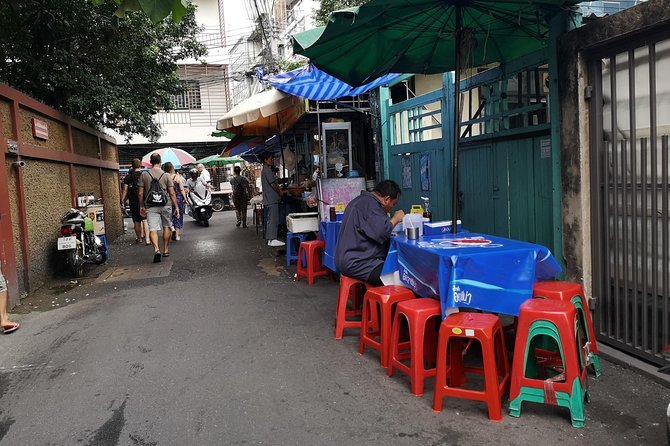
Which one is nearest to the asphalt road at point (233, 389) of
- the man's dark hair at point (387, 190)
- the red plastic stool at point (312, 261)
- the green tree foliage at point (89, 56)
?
the red plastic stool at point (312, 261)

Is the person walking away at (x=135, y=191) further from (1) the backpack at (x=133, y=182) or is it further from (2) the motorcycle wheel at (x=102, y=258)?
(2) the motorcycle wheel at (x=102, y=258)

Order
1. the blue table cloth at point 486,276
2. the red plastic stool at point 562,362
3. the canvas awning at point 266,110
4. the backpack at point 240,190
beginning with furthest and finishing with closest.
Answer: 1. the backpack at point 240,190
2. the canvas awning at point 266,110
3. the blue table cloth at point 486,276
4. the red plastic stool at point 562,362

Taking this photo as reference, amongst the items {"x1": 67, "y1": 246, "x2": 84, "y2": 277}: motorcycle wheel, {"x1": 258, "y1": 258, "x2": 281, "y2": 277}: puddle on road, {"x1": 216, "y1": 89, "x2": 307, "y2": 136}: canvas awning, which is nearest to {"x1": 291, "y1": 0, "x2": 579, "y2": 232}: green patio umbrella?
{"x1": 216, "y1": 89, "x2": 307, "y2": 136}: canvas awning

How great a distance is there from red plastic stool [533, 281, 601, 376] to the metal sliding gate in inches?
14.2

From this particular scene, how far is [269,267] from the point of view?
8.73 meters

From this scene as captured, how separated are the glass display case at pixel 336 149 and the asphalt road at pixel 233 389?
2859 millimetres

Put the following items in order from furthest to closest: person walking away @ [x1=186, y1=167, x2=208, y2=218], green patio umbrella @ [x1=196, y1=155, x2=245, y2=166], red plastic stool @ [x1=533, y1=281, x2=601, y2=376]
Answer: green patio umbrella @ [x1=196, y1=155, x2=245, y2=166], person walking away @ [x1=186, y1=167, x2=208, y2=218], red plastic stool @ [x1=533, y1=281, x2=601, y2=376]

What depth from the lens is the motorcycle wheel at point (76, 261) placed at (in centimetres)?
808

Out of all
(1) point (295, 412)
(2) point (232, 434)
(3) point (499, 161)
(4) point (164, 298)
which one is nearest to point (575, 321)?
(1) point (295, 412)

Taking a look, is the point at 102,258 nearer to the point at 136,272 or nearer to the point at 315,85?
the point at 136,272

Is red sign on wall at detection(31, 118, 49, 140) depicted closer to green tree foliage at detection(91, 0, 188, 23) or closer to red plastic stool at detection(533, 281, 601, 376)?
green tree foliage at detection(91, 0, 188, 23)

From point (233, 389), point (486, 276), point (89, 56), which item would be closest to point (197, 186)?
point (89, 56)

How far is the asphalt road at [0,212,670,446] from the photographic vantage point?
3164 mm

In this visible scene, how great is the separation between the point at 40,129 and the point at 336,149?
4.68 meters
